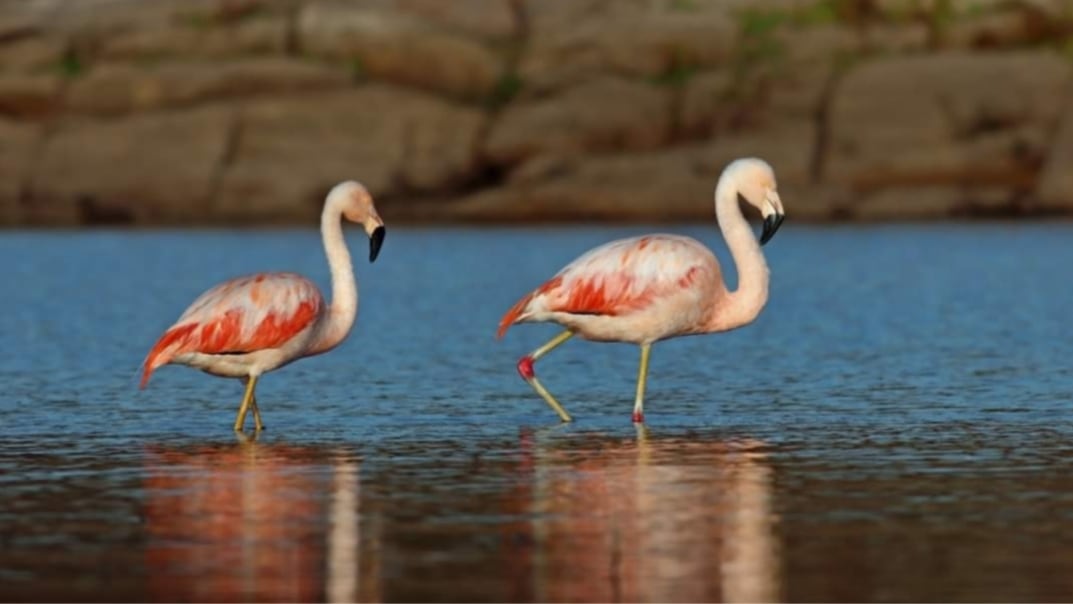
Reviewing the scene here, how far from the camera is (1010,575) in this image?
809 cm

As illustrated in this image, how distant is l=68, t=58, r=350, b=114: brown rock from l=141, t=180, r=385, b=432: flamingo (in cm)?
2987

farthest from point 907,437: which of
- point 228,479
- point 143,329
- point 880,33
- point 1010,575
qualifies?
point 880,33

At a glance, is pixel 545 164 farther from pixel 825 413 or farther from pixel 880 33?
pixel 825 413

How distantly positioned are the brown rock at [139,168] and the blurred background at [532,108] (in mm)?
39

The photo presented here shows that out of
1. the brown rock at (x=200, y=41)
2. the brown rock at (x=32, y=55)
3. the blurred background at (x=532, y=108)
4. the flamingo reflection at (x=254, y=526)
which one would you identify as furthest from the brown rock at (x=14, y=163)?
the flamingo reflection at (x=254, y=526)

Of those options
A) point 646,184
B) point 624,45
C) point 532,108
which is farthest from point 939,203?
point 532,108

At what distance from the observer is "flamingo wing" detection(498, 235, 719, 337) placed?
44.3ft

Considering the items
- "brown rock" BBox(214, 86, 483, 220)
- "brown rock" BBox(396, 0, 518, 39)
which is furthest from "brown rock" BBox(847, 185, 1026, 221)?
"brown rock" BBox(396, 0, 518, 39)

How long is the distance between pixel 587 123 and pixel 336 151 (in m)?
4.34

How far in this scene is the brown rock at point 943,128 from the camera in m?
40.2

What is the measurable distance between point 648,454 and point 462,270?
61.0ft

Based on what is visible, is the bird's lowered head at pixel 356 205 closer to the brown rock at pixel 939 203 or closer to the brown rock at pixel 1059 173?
the brown rock at pixel 939 203

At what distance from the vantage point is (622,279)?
534 inches

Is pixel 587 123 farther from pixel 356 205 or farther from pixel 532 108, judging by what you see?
pixel 356 205
